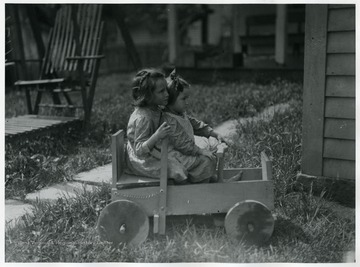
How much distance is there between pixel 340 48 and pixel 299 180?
3.38 feet

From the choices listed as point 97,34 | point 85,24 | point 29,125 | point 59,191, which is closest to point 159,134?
point 59,191

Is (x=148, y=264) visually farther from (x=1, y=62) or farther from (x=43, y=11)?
(x=43, y=11)

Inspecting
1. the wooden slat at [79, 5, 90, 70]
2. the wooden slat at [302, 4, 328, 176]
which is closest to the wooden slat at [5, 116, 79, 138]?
the wooden slat at [79, 5, 90, 70]

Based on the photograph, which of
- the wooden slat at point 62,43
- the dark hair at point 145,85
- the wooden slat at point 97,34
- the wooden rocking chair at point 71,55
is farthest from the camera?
the wooden slat at point 62,43

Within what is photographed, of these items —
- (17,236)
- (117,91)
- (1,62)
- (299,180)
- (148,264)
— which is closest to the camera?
(148,264)

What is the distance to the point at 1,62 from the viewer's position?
3.19 meters

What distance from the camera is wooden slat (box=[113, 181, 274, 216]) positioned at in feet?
9.07

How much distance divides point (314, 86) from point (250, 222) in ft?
4.03

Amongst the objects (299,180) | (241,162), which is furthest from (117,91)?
(299,180)

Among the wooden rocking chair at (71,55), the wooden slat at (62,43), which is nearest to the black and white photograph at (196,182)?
the wooden rocking chair at (71,55)

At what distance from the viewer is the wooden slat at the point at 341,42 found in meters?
3.14

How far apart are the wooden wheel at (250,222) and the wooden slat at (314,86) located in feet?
3.11

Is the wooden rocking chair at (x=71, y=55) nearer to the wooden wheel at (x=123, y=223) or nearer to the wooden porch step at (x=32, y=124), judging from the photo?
the wooden porch step at (x=32, y=124)

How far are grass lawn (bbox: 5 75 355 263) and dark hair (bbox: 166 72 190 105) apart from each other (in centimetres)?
81
